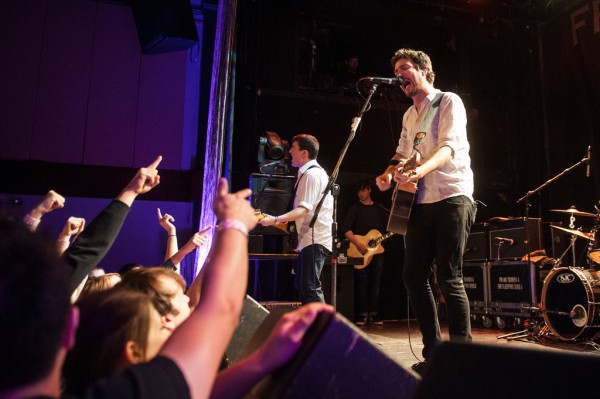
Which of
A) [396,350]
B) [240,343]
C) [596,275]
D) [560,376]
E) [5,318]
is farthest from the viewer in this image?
[596,275]

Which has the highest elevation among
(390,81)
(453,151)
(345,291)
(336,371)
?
(390,81)

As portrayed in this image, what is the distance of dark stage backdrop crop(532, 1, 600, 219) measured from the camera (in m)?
7.57

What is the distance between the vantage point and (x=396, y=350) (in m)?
4.49

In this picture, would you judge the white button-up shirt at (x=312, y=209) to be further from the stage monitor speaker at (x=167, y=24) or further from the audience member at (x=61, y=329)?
the audience member at (x=61, y=329)

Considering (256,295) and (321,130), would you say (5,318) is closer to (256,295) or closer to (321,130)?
(256,295)

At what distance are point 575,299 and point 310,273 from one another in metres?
3.03

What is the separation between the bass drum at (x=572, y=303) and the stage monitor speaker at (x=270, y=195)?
126 inches

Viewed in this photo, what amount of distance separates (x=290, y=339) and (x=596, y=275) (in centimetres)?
514

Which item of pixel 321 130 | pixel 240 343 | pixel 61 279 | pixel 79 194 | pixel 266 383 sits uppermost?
pixel 321 130

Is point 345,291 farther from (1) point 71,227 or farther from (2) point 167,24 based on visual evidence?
(1) point 71,227

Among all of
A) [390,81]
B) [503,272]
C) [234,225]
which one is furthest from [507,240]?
[234,225]

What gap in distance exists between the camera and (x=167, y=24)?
246 inches

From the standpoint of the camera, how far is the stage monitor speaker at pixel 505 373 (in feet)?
3.01

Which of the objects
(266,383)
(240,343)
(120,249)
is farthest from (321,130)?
(266,383)
